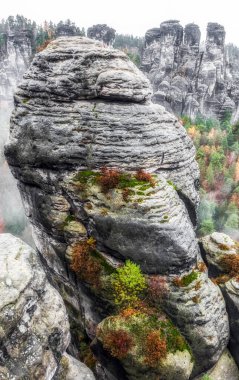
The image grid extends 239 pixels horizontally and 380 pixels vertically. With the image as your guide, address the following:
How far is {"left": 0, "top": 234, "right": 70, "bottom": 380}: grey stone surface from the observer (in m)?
9.89

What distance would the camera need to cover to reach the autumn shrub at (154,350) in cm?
1377

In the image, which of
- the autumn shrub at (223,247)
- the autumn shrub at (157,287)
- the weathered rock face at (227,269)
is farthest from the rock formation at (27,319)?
the autumn shrub at (223,247)

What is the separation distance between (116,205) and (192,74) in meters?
75.9

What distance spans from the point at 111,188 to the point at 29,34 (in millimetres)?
90168

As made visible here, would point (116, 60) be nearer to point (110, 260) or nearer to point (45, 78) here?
point (45, 78)

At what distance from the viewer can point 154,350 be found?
13797 mm

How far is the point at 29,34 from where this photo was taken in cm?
8756

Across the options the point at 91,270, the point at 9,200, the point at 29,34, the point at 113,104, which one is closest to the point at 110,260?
the point at 91,270

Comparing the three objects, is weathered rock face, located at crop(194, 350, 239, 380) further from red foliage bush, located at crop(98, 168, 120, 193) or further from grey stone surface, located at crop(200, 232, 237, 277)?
red foliage bush, located at crop(98, 168, 120, 193)

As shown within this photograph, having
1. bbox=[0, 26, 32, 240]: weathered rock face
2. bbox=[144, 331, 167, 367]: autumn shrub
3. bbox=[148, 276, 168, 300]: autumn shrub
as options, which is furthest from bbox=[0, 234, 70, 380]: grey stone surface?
bbox=[0, 26, 32, 240]: weathered rock face

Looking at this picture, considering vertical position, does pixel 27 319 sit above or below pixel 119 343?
above

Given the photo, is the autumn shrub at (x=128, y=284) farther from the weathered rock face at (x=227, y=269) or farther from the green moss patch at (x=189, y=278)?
the weathered rock face at (x=227, y=269)

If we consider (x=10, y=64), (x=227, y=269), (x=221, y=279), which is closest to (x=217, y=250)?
(x=227, y=269)

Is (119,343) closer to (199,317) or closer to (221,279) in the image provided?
(199,317)
